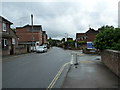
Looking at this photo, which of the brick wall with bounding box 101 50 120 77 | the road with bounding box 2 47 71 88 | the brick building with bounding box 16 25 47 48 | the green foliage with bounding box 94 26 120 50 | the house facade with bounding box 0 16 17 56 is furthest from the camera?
the brick building with bounding box 16 25 47 48

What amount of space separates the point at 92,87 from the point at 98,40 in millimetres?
8540

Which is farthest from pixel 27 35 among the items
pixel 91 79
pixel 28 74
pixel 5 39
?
pixel 91 79

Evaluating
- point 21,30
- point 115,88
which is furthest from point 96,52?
point 21,30

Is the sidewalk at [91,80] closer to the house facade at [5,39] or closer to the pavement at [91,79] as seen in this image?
the pavement at [91,79]

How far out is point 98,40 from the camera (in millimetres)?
14492

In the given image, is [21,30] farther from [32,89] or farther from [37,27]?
[32,89]

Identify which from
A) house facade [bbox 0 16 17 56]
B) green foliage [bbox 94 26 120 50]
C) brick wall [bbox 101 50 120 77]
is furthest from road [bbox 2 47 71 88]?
house facade [bbox 0 16 17 56]

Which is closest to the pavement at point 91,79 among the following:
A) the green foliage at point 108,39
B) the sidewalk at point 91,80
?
the sidewalk at point 91,80

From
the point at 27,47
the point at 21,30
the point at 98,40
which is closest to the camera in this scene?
the point at 98,40

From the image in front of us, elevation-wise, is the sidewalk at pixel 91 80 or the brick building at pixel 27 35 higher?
the brick building at pixel 27 35

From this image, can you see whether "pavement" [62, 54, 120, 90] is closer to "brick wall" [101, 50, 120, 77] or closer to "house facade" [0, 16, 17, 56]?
"brick wall" [101, 50, 120, 77]

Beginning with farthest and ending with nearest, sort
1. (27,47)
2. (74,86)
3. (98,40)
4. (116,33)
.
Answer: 1. (27,47)
2. (98,40)
3. (116,33)
4. (74,86)

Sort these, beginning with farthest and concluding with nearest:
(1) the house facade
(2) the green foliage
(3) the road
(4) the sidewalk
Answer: (1) the house facade, (2) the green foliage, (3) the road, (4) the sidewalk

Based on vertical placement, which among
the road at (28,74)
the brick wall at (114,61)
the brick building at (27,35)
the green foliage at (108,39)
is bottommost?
the road at (28,74)
